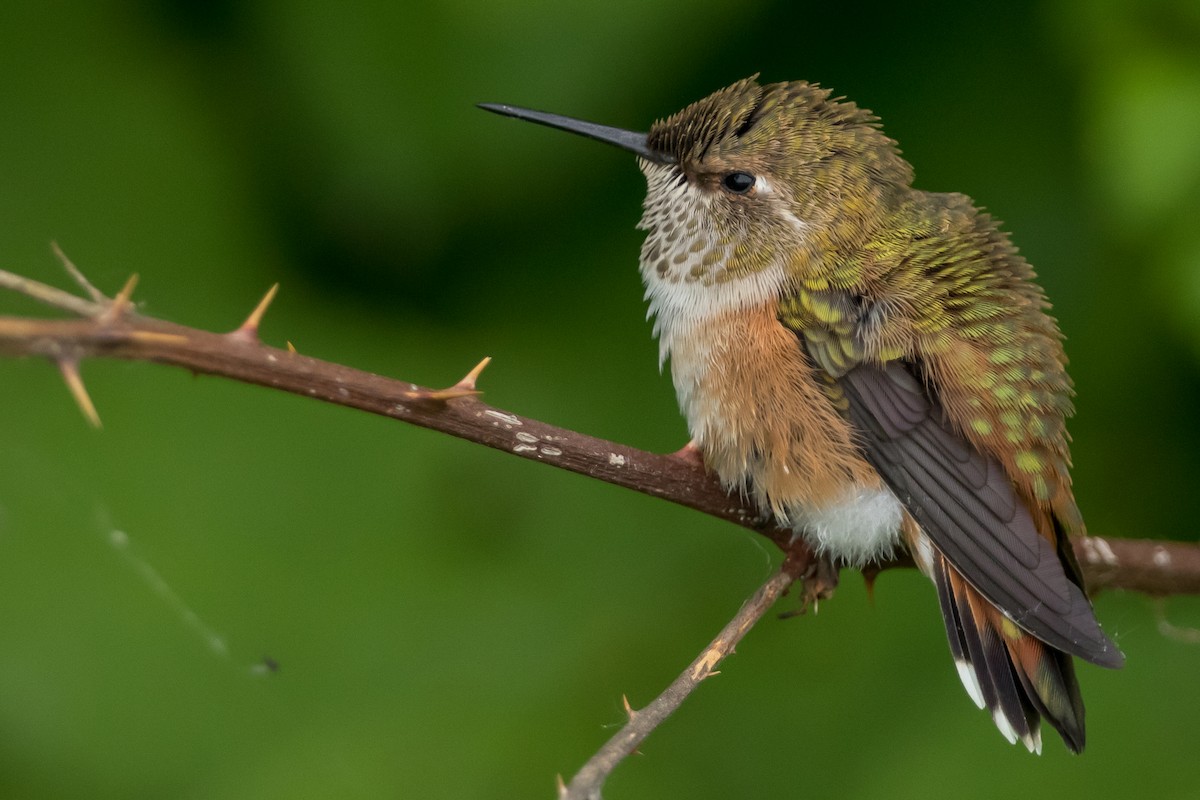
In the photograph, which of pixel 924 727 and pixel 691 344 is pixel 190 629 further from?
pixel 924 727

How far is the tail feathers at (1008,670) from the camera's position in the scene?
2.63m

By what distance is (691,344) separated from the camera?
3107mm

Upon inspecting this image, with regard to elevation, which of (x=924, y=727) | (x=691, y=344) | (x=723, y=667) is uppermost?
(x=691, y=344)

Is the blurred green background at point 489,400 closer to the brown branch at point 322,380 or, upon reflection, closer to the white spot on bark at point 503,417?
the brown branch at point 322,380

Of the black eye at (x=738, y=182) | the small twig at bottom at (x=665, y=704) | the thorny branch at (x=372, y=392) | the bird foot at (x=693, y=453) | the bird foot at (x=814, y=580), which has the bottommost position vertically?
the small twig at bottom at (x=665, y=704)

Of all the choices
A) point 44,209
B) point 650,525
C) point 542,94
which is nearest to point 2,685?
point 44,209

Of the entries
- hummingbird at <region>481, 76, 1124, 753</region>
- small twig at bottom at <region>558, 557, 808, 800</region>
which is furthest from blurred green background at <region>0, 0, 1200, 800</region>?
small twig at bottom at <region>558, 557, 808, 800</region>

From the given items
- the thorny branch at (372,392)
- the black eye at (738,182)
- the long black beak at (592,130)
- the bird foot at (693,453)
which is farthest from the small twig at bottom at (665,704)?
the long black beak at (592,130)

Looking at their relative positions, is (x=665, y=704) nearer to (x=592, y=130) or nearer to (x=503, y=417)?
(x=503, y=417)

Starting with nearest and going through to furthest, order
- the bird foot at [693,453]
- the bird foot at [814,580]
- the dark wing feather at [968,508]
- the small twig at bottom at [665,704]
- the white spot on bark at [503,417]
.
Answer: the small twig at bottom at [665,704], the white spot on bark at [503,417], the dark wing feather at [968,508], the bird foot at [814,580], the bird foot at [693,453]

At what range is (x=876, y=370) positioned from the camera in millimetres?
2863

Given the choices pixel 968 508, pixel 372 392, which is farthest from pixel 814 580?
pixel 372 392

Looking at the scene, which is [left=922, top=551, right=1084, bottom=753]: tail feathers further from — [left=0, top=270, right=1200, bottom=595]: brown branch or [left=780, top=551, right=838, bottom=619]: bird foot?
[left=0, top=270, right=1200, bottom=595]: brown branch

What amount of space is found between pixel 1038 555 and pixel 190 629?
216 cm
